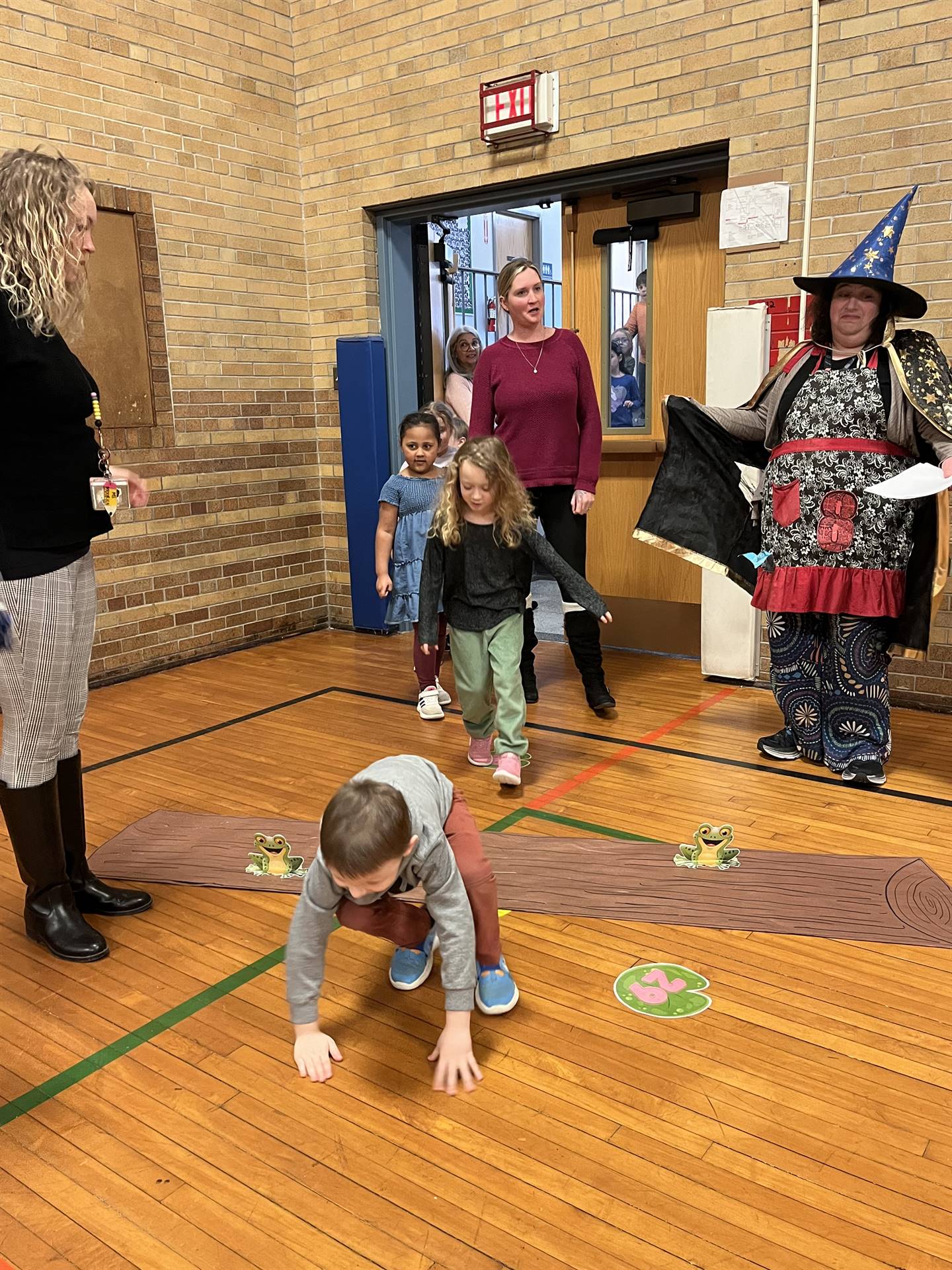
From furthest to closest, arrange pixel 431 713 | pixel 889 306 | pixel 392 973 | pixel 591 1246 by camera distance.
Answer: pixel 431 713, pixel 889 306, pixel 392 973, pixel 591 1246

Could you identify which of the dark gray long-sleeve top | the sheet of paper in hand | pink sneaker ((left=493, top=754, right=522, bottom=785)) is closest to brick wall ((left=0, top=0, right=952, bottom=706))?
the sheet of paper in hand

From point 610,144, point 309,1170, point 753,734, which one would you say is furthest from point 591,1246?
point 610,144

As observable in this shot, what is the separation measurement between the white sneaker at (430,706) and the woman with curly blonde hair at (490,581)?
65cm

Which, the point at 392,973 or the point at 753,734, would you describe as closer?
the point at 392,973

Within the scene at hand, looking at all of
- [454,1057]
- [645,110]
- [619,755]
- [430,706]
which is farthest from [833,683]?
[645,110]

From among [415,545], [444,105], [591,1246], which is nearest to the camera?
[591,1246]

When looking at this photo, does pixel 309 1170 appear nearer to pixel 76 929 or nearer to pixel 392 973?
pixel 392 973

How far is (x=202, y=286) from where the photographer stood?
5.06m

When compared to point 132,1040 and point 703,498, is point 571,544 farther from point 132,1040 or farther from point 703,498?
point 132,1040

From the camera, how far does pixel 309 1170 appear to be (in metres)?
1.67

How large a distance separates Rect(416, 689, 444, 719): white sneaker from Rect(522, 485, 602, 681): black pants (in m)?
0.44

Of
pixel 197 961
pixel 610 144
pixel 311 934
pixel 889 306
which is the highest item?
pixel 610 144

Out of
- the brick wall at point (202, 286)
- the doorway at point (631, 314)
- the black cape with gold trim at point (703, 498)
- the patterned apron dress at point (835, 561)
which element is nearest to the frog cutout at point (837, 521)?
the patterned apron dress at point (835, 561)

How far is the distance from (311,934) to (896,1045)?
112 centimetres
